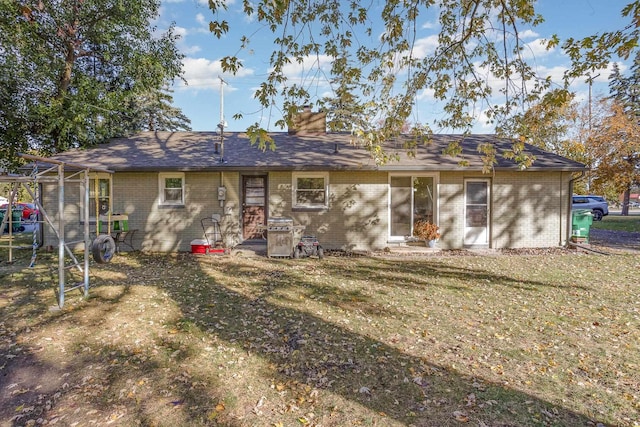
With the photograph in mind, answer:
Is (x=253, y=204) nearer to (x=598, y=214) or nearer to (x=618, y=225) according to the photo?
(x=618, y=225)

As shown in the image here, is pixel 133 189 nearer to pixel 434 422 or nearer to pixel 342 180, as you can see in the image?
pixel 342 180

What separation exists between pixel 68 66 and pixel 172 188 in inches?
260

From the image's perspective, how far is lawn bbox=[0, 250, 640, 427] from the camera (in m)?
3.11

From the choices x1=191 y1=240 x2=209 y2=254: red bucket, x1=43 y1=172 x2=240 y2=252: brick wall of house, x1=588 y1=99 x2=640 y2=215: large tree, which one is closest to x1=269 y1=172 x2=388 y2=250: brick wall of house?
x1=43 y1=172 x2=240 y2=252: brick wall of house

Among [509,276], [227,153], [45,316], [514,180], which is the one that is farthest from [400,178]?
[45,316]

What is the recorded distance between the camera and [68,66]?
41.5ft

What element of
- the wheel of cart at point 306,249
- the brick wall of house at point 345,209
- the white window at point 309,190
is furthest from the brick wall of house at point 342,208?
the wheel of cart at point 306,249

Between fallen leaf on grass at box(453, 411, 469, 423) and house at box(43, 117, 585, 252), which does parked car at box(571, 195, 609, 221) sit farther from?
fallen leaf on grass at box(453, 411, 469, 423)

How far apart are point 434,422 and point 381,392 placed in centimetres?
58

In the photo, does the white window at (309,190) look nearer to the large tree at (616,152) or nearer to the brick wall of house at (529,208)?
the brick wall of house at (529,208)

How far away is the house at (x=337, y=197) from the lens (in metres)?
10.8

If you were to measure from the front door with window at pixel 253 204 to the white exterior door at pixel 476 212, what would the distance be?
6.63 meters

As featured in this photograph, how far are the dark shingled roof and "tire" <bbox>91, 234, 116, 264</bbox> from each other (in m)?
3.18

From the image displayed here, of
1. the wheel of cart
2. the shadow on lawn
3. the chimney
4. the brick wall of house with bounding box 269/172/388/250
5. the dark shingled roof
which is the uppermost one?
the chimney
